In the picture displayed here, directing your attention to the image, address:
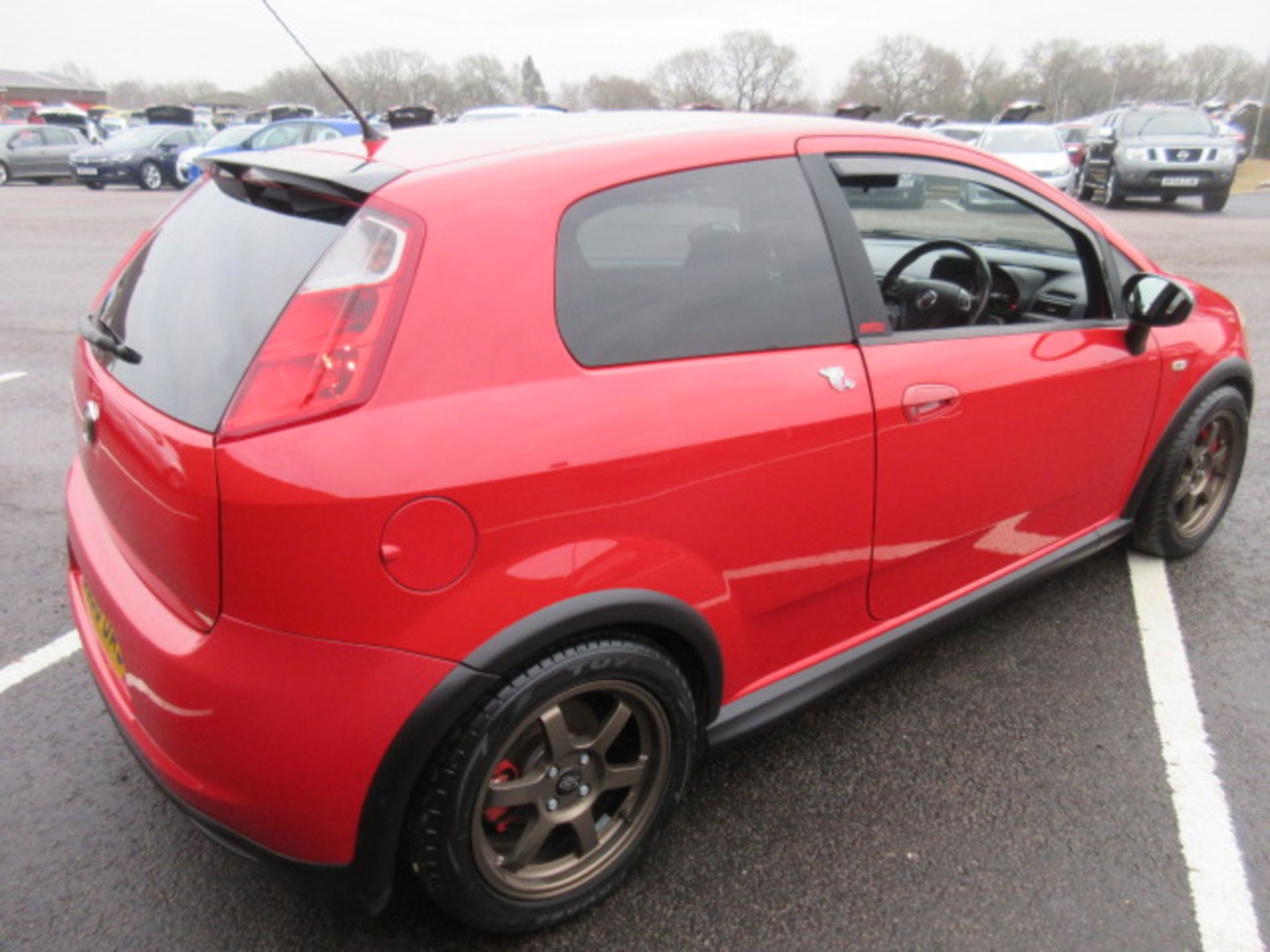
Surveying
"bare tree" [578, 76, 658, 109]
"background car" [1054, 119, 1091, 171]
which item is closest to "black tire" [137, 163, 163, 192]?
"background car" [1054, 119, 1091, 171]

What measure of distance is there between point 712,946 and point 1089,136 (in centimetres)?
2326

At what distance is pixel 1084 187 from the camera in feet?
65.0

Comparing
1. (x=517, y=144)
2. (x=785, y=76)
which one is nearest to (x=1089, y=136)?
(x=517, y=144)

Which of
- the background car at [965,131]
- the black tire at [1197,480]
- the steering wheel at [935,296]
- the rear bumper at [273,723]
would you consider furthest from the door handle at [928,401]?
the background car at [965,131]

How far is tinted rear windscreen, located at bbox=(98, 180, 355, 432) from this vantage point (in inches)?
63.3

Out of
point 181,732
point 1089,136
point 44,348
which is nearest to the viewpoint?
point 181,732

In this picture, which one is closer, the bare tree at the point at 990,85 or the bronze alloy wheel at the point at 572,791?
the bronze alloy wheel at the point at 572,791

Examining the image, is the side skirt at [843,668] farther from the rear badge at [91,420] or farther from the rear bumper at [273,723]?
the rear badge at [91,420]

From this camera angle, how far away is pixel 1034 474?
261 centimetres

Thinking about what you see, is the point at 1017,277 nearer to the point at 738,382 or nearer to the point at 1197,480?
the point at 1197,480

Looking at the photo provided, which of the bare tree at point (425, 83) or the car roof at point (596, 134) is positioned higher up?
the car roof at point (596, 134)

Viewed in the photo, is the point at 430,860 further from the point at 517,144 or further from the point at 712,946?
the point at 517,144

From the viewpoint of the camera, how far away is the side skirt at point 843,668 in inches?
83.1

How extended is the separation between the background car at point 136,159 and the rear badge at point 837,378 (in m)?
23.8
